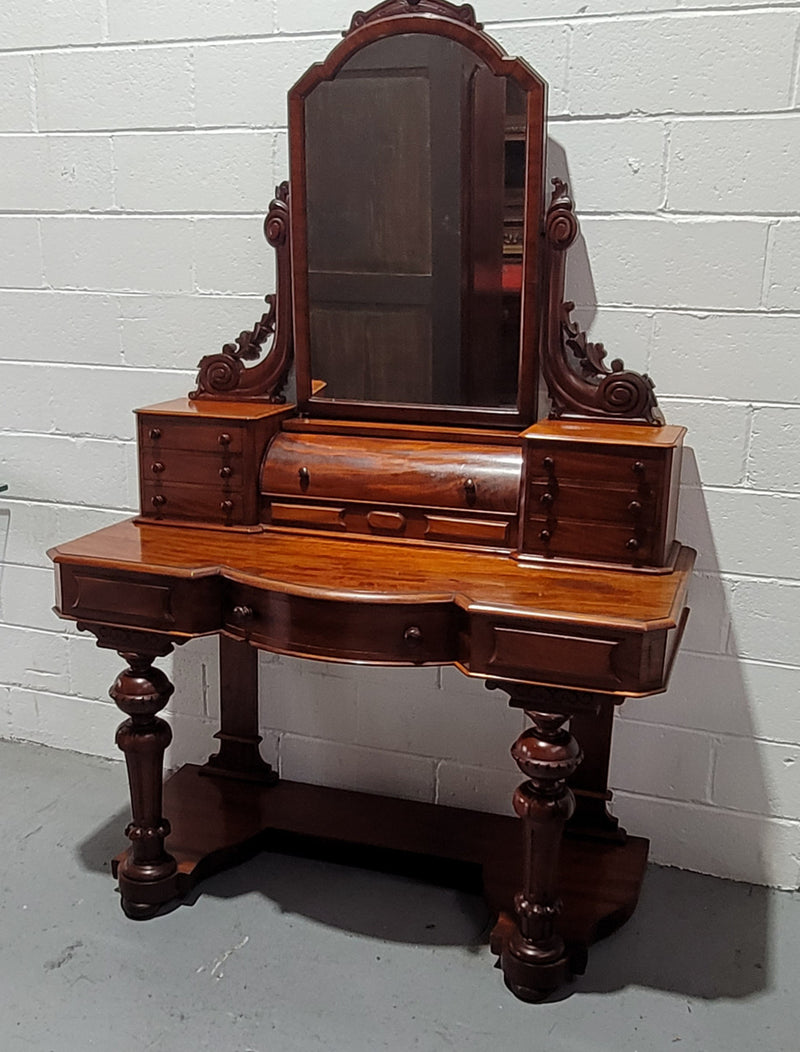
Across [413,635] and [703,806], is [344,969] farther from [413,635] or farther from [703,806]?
[703,806]

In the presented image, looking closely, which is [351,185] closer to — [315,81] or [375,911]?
[315,81]

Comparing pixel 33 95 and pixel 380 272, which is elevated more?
pixel 33 95

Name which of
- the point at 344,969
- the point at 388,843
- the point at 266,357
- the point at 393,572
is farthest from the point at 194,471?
the point at 344,969

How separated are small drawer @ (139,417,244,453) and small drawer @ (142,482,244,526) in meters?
0.08

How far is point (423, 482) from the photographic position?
1.99m

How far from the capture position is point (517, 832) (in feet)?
7.50

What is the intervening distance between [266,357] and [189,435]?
10.1 inches

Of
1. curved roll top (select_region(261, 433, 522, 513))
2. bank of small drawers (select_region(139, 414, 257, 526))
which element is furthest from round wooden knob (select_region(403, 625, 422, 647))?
bank of small drawers (select_region(139, 414, 257, 526))

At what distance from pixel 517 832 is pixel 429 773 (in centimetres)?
25

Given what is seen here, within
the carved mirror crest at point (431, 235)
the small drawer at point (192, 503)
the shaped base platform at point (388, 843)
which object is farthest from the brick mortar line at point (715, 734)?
the small drawer at point (192, 503)

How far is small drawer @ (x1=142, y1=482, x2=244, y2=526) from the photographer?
2088 millimetres

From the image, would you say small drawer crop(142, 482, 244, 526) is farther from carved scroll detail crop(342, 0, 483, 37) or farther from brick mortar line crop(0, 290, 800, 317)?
carved scroll detail crop(342, 0, 483, 37)

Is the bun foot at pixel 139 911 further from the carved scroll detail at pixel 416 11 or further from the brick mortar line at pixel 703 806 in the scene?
the carved scroll detail at pixel 416 11

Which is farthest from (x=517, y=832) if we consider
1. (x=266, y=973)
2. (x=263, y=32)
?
(x=263, y=32)
